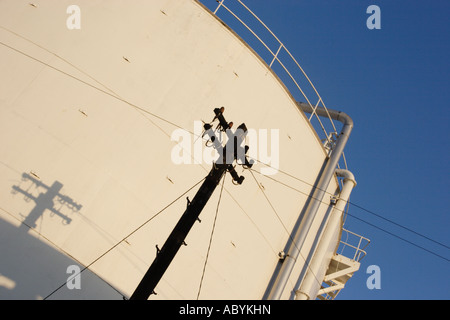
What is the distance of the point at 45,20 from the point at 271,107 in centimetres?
632

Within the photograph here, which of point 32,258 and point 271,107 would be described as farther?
point 271,107

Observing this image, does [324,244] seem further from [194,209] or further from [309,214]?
[194,209]

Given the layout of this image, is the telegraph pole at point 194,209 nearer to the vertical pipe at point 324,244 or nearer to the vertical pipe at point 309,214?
the vertical pipe at point 309,214

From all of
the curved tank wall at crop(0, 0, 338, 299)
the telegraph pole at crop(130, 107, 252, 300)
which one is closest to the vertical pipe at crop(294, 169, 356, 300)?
the curved tank wall at crop(0, 0, 338, 299)

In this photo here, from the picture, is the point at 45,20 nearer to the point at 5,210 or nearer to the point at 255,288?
the point at 5,210

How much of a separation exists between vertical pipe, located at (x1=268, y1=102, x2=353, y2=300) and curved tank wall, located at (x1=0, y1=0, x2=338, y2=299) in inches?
14.9

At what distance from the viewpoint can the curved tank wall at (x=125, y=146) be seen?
8422 mm

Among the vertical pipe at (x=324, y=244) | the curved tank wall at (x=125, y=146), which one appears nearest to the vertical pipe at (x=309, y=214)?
the curved tank wall at (x=125, y=146)

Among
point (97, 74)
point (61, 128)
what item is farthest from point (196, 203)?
point (97, 74)

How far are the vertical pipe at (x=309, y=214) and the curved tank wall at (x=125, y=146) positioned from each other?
379 millimetres

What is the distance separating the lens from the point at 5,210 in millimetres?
8117

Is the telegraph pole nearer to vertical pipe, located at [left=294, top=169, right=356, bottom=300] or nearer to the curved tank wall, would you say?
the curved tank wall

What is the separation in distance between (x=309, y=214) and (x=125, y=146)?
249 inches

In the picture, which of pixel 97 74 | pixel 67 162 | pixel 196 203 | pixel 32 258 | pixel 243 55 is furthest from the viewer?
pixel 243 55
